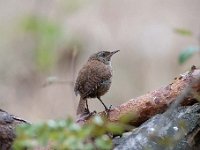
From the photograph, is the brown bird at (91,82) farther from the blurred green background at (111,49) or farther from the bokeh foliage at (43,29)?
the blurred green background at (111,49)

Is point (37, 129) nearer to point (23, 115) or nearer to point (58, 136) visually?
point (58, 136)

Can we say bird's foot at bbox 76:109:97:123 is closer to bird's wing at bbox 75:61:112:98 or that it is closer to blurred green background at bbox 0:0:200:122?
bird's wing at bbox 75:61:112:98

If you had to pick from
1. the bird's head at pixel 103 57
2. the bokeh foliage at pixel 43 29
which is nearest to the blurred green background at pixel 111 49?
the bird's head at pixel 103 57

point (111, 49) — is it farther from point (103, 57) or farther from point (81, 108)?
point (81, 108)

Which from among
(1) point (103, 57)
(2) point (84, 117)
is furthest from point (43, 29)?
(1) point (103, 57)

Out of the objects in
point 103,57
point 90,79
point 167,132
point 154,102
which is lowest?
point 167,132

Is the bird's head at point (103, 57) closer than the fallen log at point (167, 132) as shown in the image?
No

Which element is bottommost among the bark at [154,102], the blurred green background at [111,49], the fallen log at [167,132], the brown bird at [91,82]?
the fallen log at [167,132]

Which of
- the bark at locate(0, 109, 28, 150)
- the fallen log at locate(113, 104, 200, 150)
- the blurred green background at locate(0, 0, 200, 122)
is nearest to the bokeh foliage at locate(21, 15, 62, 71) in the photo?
the bark at locate(0, 109, 28, 150)

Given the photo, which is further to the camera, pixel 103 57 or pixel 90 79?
Result: pixel 103 57

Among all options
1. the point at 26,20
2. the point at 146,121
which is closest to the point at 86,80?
the point at 146,121
